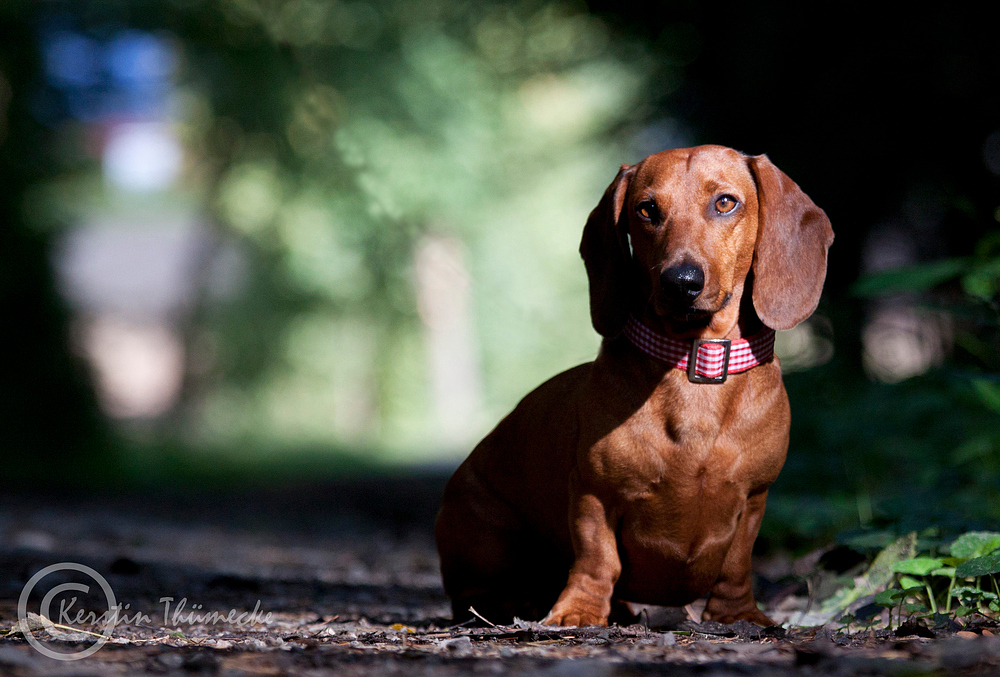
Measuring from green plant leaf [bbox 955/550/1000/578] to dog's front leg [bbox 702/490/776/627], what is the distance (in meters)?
0.48

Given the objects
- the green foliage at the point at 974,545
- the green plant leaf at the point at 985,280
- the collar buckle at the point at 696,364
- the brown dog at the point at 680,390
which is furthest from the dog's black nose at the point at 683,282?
the green plant leaf at the point at 985,280

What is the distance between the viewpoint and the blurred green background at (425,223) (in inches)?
216

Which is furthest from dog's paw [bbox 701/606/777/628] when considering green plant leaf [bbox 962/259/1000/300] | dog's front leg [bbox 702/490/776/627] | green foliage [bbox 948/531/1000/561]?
green plant leaf [bbox 962/259/1000/300]

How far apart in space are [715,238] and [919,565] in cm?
110

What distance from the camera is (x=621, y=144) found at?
367 inches

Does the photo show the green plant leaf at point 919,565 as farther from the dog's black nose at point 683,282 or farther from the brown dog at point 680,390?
the dog's black nose at point 683,282

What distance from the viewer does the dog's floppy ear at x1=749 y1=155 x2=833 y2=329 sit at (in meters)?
2.54

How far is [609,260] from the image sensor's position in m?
2.70

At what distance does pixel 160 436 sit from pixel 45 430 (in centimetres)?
312

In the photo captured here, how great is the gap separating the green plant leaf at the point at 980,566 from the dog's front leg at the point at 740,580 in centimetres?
48

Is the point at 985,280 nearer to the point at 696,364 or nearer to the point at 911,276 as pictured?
the point at 911,276

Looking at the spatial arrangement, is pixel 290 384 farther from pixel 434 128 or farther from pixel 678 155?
pixel 678 155

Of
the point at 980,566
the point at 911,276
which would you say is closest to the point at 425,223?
the point at 911,276

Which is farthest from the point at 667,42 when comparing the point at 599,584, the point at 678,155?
the point at 599,584
